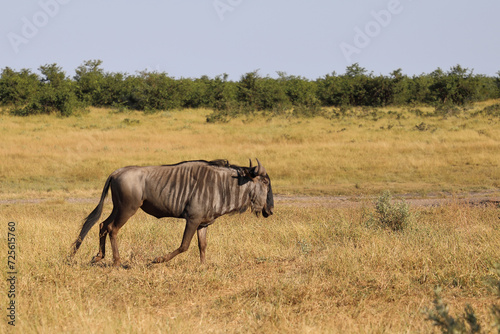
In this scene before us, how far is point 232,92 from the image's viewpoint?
147 ft

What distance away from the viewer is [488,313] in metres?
4.75

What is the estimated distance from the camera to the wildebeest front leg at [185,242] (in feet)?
20.6

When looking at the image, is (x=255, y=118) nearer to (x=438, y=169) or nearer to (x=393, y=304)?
(x=438, y=169)

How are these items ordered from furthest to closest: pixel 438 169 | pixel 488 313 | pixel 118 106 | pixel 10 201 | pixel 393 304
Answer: pixel 118 106 < pixel 438 169 < pixel 10 201 < pixel 393 304 < pixel 488 313

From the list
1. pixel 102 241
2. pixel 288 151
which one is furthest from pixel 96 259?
pixel 288 151

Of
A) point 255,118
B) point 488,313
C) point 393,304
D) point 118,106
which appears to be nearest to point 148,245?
point 393,304

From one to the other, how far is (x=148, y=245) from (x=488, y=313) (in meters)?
4.82

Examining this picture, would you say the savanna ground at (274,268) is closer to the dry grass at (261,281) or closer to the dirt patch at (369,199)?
the dry grass at (261,281)

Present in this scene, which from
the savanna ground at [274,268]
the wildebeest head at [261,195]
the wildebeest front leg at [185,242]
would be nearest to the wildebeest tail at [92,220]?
the savanna ground at [274,268]

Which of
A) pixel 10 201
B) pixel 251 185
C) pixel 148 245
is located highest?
pixel 251 185

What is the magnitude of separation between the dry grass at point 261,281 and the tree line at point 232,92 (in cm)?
3006

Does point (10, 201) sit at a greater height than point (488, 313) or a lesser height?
lesser

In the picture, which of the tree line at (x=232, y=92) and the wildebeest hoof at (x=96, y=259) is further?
the tree line at (x=232, y=92)

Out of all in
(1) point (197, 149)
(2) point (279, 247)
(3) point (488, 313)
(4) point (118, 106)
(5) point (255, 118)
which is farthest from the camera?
(4) point (118, 106)
